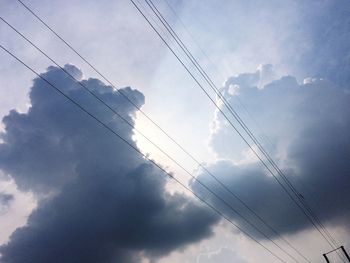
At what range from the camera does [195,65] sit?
47.5ft

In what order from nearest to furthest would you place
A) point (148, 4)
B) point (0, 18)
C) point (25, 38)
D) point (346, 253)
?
1. point (0, 18)
2. point (25, 38)
3. point (148, 4)
4. point (346, 253)

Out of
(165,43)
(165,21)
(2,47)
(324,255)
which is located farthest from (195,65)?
(324,255)

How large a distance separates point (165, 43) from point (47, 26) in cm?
457

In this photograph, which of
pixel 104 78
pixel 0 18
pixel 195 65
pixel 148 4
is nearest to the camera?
pixel 0 18

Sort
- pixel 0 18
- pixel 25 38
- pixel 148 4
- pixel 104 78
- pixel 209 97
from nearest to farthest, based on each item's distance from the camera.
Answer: pixel 0 18
pixel 25 38
pixel 148 4
pixel 104 78
pixel 209 97

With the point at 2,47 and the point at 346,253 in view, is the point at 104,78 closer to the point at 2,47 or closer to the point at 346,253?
the point at 2,47

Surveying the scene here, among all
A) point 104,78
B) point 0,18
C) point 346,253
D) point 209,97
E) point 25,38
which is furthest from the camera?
point 346,253

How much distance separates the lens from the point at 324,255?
56250 millimetres

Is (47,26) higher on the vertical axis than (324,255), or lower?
lower

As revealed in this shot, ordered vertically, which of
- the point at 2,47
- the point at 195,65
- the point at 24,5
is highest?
the point at 195,65

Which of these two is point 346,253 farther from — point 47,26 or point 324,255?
point 47,26

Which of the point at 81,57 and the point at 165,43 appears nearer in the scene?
the point at 81,57

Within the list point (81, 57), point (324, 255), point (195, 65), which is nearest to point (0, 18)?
point (81, 57)

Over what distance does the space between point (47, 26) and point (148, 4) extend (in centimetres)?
368
